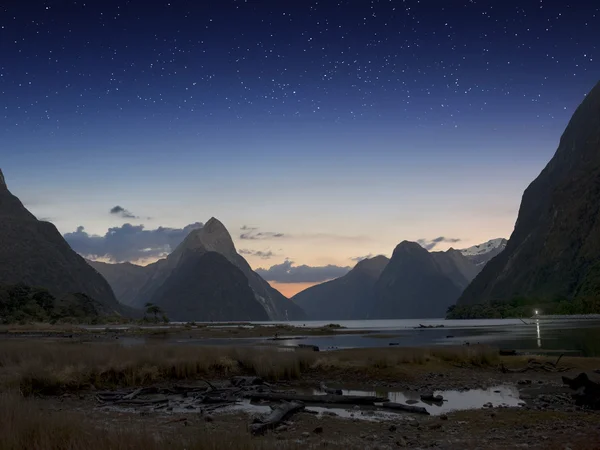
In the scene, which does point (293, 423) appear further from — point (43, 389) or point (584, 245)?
point (584, 245)

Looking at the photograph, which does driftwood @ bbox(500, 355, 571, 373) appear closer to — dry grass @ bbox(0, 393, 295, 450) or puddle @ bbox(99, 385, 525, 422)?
puddle @ bbox(99, 385, 525, 422)

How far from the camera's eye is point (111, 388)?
22172mm

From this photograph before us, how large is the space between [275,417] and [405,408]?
5.31 metres

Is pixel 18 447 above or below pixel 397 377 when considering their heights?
above

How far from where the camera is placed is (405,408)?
56.9 ft

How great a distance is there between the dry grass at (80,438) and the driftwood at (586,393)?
14.1 metres

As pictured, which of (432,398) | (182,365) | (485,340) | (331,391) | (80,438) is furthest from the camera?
(485,340)

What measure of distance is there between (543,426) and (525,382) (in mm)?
10132

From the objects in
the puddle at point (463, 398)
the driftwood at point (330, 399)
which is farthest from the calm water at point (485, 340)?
the driftwood at point (330, 399)

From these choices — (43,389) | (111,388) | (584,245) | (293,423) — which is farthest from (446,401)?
(584,245)

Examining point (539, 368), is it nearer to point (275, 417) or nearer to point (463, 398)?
point (463, 398)

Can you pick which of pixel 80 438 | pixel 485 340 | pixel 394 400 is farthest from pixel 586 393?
pixel 485 340

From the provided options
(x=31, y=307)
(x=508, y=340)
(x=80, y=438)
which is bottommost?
(x=508, y=340)

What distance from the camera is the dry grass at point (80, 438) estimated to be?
7.39 metres
